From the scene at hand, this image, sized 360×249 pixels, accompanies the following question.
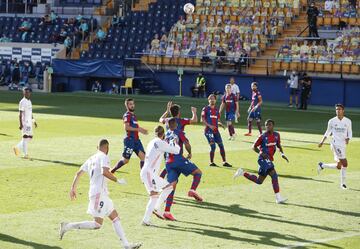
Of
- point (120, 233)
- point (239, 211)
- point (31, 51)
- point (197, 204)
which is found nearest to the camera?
point (120, 233)

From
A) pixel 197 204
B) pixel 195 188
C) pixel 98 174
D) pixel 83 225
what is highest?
pixel 98 174

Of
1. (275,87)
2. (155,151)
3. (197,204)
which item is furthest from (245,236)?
(275,87)

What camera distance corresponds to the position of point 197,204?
19.8 metres

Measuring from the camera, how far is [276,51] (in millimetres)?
56219

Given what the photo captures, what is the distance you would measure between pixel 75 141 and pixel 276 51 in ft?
89.7

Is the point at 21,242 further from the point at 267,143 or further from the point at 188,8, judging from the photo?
the point at 188,8

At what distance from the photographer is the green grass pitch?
637 inches

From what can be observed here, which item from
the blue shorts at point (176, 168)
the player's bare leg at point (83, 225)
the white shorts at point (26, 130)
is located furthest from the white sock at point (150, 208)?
the white shorts at point (26, 130)

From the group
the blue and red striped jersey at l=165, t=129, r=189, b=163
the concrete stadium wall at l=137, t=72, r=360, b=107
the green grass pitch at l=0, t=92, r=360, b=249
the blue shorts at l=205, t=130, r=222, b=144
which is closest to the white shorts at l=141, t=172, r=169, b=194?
the green grass pitch at l=0, t=92, r=360, b=249

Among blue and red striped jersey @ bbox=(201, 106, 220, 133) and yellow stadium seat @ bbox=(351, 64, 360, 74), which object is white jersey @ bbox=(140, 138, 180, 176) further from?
yellow stadium seat @ bbox=(351, 64, 360, 74)

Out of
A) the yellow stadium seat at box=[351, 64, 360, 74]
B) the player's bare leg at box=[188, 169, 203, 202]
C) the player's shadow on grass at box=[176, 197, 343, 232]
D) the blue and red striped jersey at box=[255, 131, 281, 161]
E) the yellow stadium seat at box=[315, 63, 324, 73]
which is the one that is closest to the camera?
the player's shadow on grass at box=[176, 197, 343, 232]

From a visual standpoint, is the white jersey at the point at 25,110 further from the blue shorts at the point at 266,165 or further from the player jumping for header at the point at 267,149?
the blue shorts at the point at 266,165

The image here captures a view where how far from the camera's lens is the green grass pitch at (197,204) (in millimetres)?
16172

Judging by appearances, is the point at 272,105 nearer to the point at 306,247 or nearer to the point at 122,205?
the point at 122,205
